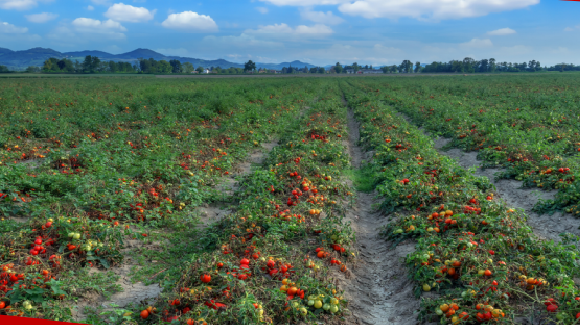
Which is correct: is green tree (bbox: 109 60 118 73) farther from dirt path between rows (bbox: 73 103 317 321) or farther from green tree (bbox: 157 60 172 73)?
dirt path between rows (bbox: 73 103 317 321)

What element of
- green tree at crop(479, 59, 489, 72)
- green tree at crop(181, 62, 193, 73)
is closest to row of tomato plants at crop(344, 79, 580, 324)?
green tree at crop(181, 62, 193, 73)

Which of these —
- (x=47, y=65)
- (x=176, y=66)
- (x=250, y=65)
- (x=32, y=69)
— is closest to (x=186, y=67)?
(x=176, y=66)

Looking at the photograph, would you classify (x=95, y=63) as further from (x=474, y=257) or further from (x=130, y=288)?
(x=474, y=257)

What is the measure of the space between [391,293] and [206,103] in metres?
15.6

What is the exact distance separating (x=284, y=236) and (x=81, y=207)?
3857mm

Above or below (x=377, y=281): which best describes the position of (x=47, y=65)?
above

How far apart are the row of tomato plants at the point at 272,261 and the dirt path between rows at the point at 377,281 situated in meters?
0.26

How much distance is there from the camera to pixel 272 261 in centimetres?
435

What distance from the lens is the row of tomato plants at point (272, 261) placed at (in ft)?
11.9

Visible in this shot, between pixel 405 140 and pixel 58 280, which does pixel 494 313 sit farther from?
pixel 405 140

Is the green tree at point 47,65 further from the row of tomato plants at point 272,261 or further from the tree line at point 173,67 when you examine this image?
the row of tomato plants at point 272,261

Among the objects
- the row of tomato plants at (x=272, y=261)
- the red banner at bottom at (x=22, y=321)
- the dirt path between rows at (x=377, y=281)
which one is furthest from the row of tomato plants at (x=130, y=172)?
the dirt path between rows at (x=377, y=281)

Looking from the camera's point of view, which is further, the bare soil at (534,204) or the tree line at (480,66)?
the tree line at (480,66)

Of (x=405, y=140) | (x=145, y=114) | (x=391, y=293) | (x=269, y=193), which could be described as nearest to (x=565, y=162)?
(x=405, y=140)
